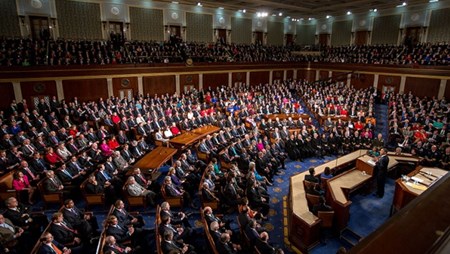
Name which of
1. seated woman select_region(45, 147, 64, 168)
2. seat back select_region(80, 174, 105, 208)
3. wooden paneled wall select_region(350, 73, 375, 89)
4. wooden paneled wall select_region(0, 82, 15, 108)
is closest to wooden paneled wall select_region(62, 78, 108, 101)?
wooden paneled wall select_region(0, 82, 15, 108)

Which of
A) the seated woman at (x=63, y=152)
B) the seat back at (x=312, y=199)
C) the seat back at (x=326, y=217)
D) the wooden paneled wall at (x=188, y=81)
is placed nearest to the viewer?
the seat back at (x=326, y=217)

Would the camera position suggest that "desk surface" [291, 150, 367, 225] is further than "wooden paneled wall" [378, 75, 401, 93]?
No

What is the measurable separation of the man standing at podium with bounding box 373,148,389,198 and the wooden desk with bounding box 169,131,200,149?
21.1 ft

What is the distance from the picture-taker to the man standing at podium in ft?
25.7

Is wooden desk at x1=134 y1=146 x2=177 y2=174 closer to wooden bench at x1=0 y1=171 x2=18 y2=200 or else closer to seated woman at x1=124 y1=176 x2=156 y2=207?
seated woman at x1=124 y1=176 x2=156 y2=207

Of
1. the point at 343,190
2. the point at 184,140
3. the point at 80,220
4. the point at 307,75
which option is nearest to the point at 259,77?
the point at 307,75

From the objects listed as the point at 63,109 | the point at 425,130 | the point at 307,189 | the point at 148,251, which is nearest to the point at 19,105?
the point at 63,109

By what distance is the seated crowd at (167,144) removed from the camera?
219 inches

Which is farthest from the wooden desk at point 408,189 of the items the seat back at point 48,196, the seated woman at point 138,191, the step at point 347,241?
the seat back at point 48,196

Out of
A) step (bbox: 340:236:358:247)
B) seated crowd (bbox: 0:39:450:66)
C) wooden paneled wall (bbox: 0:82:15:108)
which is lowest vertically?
step (bbox: 340:236:358:247)

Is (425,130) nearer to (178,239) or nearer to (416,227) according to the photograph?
(178,239)

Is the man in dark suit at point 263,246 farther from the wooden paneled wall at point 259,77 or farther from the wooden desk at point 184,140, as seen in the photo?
the wooden paneled wall at point 259,77

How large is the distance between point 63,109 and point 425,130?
1723cm

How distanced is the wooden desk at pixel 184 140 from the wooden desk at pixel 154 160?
1.78ft
